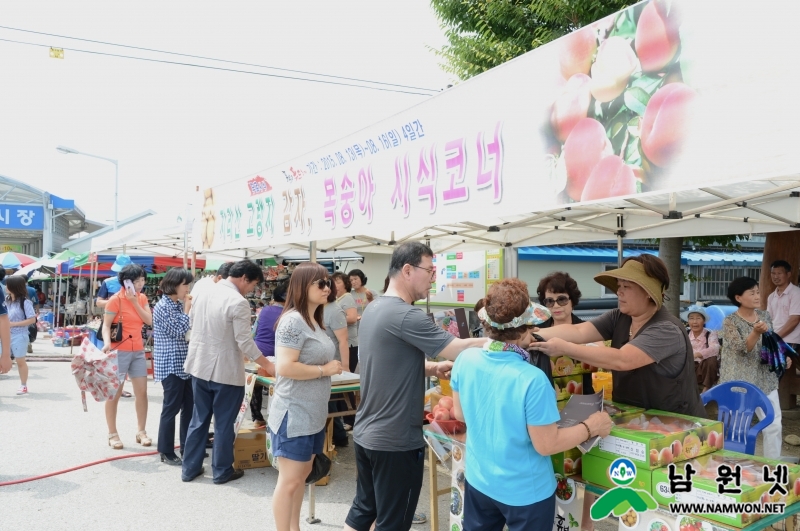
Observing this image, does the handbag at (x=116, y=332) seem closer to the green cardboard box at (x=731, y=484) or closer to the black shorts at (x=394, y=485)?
the black shorts at (x=394, y=485)

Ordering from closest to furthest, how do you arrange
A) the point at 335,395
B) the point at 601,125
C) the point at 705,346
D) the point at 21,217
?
the point at 601,125, the point at 335,395, the point at 705,346, the point at 21,217

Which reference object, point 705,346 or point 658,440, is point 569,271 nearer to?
point 705,346

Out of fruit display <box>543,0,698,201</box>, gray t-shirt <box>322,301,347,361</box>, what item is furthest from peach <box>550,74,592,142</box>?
gray t-shirt <box>322,301,347,361</box>

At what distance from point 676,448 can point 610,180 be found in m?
1.35

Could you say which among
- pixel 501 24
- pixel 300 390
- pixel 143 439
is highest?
pixel 501 24

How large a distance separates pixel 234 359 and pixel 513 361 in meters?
3.22

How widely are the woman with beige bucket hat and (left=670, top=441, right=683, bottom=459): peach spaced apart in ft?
1.33

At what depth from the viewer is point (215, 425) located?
4922 mm

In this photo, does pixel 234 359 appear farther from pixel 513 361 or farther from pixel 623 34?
pixel 623 34

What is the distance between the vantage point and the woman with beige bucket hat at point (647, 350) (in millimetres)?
2727

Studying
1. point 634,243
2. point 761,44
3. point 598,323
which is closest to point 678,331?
point 598,323

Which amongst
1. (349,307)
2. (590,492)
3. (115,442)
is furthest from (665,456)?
(115,442)

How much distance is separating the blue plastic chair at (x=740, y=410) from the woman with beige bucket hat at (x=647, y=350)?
0.95m

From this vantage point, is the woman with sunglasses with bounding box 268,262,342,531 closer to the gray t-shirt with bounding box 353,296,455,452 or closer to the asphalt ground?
the gray t-shirt with bounding box 353,296,455,452
